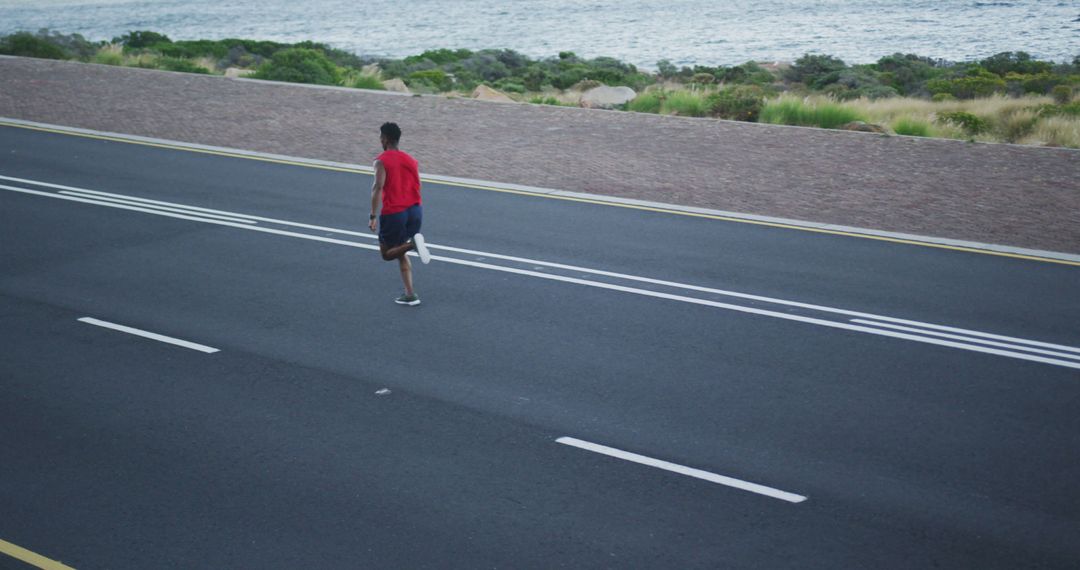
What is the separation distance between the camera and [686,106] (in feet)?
78.2

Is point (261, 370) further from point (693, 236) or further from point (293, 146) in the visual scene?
point (293, 146)

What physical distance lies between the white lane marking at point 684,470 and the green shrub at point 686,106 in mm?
16827

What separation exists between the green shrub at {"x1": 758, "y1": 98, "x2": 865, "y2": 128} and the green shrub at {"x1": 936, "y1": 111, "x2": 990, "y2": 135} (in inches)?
79.9

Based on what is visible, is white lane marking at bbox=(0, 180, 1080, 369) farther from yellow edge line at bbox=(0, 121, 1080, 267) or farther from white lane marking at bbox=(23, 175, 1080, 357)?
yellow edge line at bbox=(0, 121, 1080, 267)

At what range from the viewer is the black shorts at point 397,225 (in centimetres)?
1084

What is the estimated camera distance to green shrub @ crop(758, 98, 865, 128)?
70.6ft

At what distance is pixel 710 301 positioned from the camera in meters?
11.3

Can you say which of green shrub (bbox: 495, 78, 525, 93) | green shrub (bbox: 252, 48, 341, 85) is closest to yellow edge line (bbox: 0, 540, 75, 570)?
green shrub (bbox: 252, 48, 341, 85)

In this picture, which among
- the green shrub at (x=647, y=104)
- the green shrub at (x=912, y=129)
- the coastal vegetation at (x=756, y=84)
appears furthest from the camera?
the green shrub at (x=647, y=104)

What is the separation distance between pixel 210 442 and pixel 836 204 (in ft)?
34.9

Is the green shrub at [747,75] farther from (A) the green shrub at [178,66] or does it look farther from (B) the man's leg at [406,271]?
(B) the man's leg at [406,271]

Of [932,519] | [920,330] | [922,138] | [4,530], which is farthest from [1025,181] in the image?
[4,530]

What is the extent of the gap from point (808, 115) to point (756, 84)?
1649 centimetres

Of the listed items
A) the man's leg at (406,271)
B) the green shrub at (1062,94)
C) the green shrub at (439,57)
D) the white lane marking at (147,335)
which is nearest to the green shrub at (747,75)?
the green shrub at (1062,94)
